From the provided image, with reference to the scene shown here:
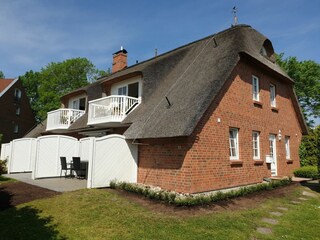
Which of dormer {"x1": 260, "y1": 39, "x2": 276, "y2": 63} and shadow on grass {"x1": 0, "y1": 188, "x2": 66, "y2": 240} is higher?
dormer {"x1": 260, "y1": 39, "x2": 276, "y2": 63}

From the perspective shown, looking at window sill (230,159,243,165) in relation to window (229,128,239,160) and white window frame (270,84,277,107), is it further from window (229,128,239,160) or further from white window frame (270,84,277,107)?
white window frame (270,84,277,107)

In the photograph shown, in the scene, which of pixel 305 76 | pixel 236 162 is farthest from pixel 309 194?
pixel 305 76

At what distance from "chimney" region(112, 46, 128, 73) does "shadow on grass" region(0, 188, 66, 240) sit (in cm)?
1771

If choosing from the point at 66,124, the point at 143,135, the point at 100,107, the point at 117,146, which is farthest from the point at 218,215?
the point at 66,124

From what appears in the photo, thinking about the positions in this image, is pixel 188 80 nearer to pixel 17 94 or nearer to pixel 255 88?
pixel 255 88

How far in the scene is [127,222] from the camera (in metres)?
6.72

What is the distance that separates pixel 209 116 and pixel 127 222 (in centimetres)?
527

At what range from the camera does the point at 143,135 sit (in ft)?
34.5

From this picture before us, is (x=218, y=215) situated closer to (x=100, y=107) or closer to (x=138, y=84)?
(x=100, y=107)

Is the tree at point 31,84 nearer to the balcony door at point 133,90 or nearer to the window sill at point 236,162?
the balcony door at point 133,90

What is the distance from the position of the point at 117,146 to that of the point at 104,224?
4832 mm

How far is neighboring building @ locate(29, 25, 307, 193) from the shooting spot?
9.52 metres

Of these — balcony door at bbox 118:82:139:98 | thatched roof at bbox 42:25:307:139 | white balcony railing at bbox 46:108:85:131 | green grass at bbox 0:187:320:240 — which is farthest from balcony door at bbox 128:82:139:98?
green grass at bbox 0:187:320:240

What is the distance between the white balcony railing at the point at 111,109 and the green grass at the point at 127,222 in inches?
212
